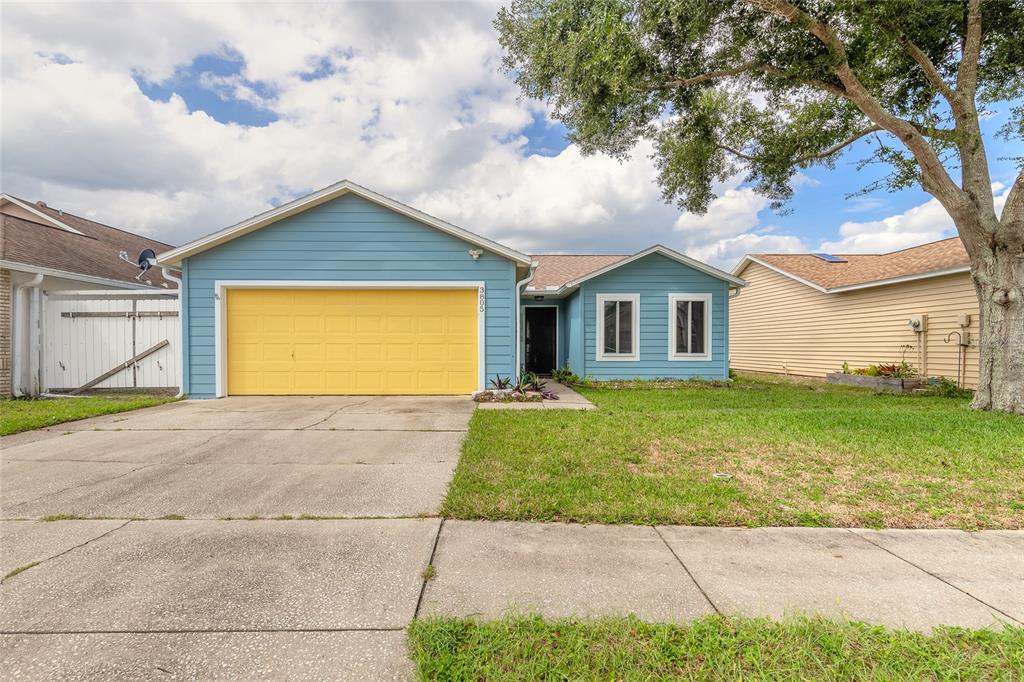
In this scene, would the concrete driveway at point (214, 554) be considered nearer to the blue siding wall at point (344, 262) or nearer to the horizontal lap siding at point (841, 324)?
the blue siding wall at point (344, 262)

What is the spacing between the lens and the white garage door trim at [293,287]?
28.7 ft

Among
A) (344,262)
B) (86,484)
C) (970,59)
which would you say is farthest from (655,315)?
(86,484)

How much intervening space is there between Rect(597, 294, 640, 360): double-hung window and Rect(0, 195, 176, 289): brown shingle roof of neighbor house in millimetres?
12005

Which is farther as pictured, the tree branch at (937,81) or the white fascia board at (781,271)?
the white fascia board at (781,271)

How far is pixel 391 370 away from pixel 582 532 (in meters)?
6.85

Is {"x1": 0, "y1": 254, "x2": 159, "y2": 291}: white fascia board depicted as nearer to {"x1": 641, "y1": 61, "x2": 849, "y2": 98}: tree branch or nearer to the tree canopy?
the tree canopy

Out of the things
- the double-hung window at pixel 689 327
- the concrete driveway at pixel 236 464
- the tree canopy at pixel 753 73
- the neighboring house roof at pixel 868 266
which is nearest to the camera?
the concrete driveway at pixel 236 464

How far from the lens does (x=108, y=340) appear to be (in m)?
9.02

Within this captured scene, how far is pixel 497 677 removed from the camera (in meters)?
1.67

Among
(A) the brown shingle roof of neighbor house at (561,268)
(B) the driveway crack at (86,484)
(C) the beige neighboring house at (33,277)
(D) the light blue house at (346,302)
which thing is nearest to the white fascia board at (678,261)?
(A) the brown shingle roof of neighbor house at (561,268)

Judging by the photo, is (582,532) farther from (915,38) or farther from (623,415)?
(915,38)

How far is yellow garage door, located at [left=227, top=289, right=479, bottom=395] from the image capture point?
894cm

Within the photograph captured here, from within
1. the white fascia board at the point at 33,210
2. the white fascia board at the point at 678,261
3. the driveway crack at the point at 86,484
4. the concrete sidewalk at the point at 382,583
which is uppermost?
the white fascia board at the point at 33,210

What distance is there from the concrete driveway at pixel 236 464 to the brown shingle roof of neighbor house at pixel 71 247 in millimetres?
5161
